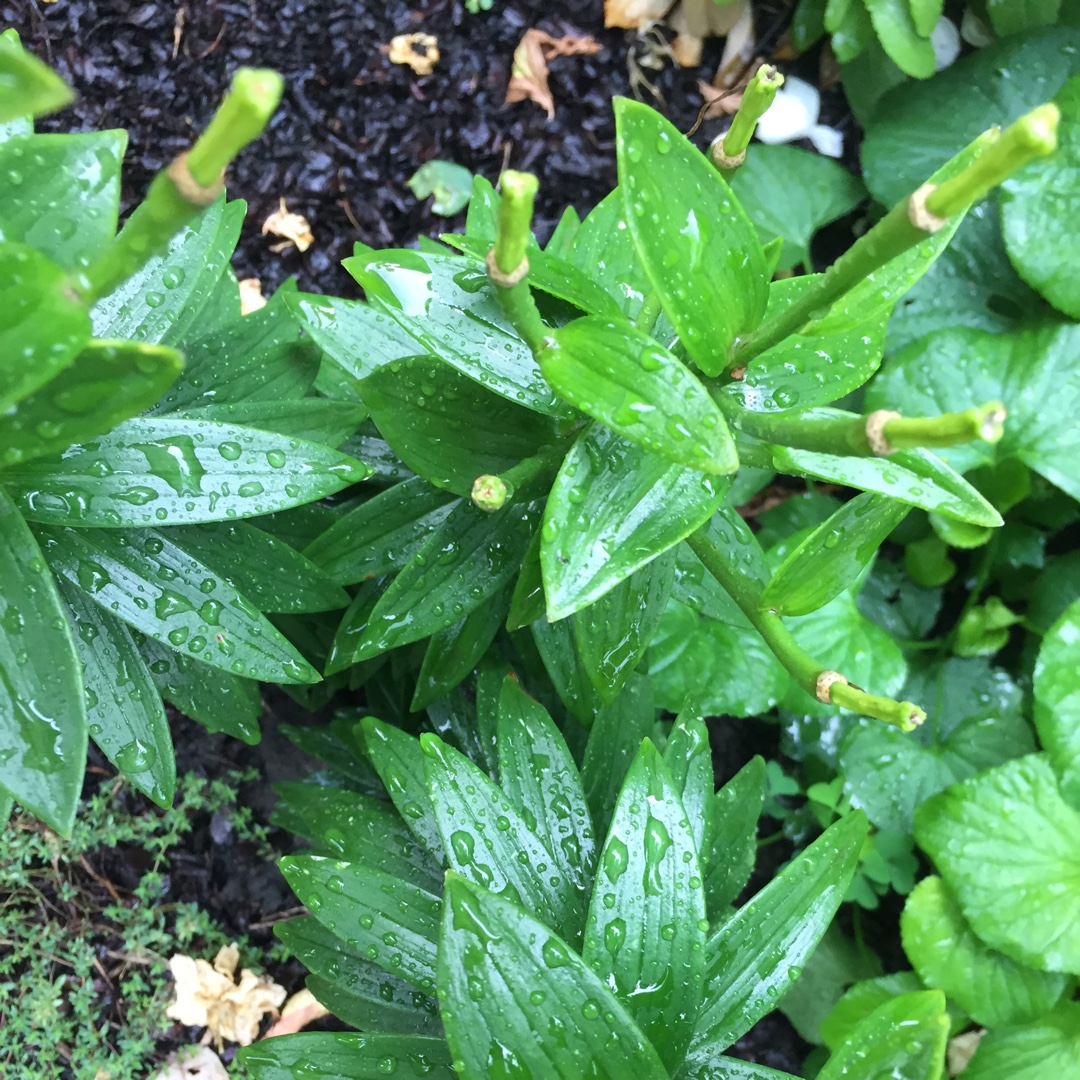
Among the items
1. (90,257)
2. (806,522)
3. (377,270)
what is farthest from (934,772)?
(90,257)

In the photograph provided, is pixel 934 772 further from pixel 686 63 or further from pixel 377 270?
pixel 686 63

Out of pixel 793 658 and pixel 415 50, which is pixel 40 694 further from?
pixel 415 50

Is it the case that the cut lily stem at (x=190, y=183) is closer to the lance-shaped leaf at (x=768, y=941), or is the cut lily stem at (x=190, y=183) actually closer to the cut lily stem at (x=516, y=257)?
the cut lily stem at (x=516, y=257)

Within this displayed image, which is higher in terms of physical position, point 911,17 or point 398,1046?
point 911,17

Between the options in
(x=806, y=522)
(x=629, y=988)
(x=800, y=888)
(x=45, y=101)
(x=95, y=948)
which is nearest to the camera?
(x=45, y=101)

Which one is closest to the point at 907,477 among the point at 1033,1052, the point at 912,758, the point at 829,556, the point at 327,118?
the point at 829,556

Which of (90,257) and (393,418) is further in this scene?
(393,418)

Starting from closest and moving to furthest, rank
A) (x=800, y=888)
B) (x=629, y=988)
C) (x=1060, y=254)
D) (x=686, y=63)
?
(x=629, y=988) < (x=800, y=888) < (x=1060, y=254) < (x=686, y=63)
